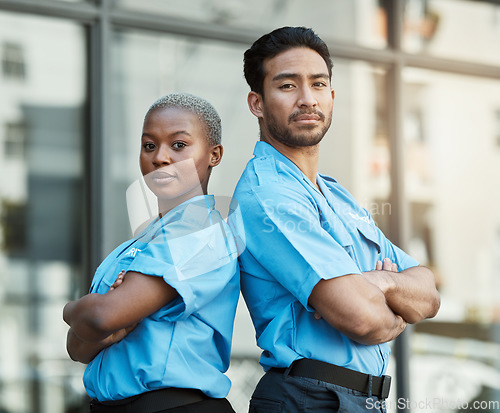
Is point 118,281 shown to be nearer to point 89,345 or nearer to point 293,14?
point 89,345

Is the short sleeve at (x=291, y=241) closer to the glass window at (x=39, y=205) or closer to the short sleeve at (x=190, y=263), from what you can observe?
the short sleeve at (x=190, y=263)

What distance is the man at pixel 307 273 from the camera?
157cm

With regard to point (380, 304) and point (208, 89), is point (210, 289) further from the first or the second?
point (208, 89)

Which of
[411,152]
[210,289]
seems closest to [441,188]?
[411,152]

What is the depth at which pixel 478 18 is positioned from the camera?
15.4ft

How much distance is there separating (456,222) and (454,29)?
52.5 inches

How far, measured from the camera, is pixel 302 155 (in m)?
1.85

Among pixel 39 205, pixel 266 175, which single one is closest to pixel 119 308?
pixel 266 175

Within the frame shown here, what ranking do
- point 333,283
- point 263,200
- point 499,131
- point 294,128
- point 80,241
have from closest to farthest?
point 333,283, point 263,200, point 294,128, point 80,241, point 499,131

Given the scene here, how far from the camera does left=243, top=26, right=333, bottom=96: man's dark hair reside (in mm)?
1862

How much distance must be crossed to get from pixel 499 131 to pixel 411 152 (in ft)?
2.46

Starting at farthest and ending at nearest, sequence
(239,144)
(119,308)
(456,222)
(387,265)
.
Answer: (456,222) → (239,144) → (387,265) → (119,308)

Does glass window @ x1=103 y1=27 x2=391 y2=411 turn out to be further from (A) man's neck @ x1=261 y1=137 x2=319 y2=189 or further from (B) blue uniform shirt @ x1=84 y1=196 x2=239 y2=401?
(B) blue uniform shirt @ x1=84 y1=196 x2=239 y2=401

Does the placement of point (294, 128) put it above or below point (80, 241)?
above
